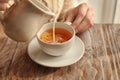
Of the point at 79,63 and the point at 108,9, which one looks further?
the point at 108,9

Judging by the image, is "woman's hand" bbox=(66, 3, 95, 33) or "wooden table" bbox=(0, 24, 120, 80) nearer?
"wooden table" bbox=(0, 24, 120, 80)

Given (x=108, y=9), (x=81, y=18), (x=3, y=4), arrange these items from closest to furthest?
(x=3, y=4)
(x=81, y=18)
(x=108, y=9)

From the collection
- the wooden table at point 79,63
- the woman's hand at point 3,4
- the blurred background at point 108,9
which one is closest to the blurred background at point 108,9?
the blurred background at point 108,9

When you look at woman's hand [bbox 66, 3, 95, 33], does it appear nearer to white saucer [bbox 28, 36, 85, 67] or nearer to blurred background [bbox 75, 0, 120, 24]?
white saucer [bbox 28, 36, 85, 67]

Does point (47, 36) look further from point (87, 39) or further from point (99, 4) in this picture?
point (99, 4)

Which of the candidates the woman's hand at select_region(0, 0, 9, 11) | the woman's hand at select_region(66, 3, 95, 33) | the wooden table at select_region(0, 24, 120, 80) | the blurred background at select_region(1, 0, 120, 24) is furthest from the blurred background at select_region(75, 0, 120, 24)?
the woman's hand at select_region(0, 0, 9, 11)

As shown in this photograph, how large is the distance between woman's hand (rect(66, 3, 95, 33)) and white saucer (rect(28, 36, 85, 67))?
0.31 feet

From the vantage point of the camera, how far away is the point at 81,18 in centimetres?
78

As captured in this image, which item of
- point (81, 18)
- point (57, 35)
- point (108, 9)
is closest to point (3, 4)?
point (57, 35)

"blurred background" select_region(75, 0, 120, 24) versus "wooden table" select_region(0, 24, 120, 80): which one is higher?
"wooden table" select_region(0, 24, 120, 80)

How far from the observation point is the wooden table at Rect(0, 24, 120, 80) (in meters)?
0.57

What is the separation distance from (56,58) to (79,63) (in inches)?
2.4

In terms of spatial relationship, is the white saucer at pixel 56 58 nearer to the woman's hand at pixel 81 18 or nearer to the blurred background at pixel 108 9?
the woman's hand at pixel 81 18

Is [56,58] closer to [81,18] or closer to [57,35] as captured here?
[57,35]
